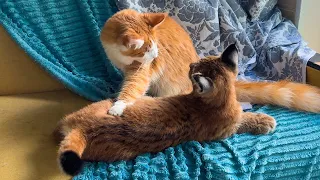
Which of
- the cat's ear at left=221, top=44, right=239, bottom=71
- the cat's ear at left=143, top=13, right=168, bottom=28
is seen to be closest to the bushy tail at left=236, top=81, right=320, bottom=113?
the cat's ear at left=221, top=44, right=239, bottom=71

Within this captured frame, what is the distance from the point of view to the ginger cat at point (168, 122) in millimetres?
1214

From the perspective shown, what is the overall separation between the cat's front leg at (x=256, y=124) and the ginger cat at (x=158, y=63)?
18 centimetres

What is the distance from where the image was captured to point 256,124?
54.6 inches

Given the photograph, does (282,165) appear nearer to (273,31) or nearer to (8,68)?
(273,31)

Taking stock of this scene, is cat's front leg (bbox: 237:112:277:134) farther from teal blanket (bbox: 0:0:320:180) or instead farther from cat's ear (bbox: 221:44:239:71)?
cat's ear (bbox: 221:44:239:71)

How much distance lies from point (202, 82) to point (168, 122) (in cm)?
17

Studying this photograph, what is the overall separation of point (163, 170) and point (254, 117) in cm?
42

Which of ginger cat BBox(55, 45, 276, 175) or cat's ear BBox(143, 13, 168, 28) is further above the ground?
cat's ear BBox(143, 13, 168, 28)

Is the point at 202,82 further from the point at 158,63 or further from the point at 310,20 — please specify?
the point at 310,20

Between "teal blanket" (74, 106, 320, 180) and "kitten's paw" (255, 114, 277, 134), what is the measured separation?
0.9 inches

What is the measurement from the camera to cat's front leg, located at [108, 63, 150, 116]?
1.42 metres

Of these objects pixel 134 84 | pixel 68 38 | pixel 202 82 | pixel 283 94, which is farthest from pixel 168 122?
pixel 68 38

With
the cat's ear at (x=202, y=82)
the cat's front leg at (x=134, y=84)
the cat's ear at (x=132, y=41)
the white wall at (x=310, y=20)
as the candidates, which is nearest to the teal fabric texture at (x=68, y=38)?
the cat's front leg at (x=134, y=84)

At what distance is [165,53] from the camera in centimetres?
163
